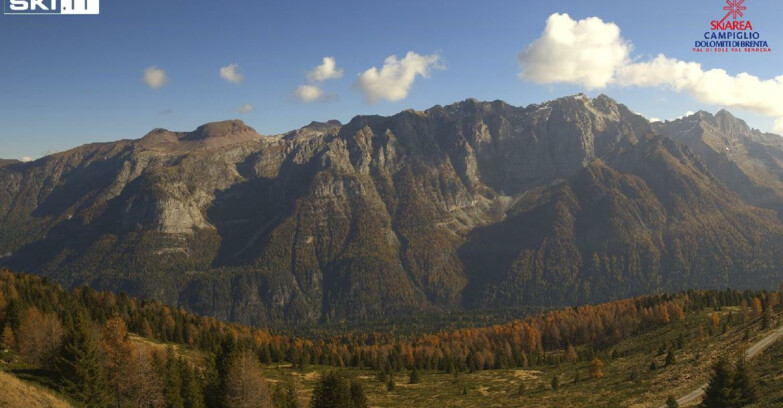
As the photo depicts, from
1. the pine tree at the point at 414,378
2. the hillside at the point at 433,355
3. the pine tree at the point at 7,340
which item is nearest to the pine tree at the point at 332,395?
the hillside at the point at 433,355

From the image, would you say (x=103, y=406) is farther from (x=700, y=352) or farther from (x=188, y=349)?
(x=700, y=352)

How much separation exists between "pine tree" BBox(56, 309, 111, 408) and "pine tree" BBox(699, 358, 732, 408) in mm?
67304

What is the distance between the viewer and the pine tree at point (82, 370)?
57.9 m

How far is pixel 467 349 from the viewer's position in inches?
6614

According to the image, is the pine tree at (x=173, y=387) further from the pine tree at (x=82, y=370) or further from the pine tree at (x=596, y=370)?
the pine tree at (x=596, y=370)

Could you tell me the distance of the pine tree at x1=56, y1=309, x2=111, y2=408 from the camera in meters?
57.9

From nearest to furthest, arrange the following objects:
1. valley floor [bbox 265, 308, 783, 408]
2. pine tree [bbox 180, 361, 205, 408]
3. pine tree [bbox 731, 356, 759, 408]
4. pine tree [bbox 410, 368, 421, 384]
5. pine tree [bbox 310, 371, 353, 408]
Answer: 1. pine tree [bbox 731, 356, 759, 408]
2. pine tree [bbox 310, 371, 353, 408]
3. pine tree [bbox 180, 361, 205, 408]
4. valley floor [bbox 265, 308, 783, 408]
5. pine tree [bbox 410, 368, 421, 384]

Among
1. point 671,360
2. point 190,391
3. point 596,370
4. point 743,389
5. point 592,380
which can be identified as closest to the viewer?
point 743,389

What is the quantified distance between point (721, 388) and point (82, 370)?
2743 inches

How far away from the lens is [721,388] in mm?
54469

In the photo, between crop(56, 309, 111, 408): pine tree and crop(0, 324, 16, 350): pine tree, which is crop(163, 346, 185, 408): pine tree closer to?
crop(56, 309, 111, 408): pine tree

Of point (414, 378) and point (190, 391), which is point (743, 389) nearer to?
point (190, 391)

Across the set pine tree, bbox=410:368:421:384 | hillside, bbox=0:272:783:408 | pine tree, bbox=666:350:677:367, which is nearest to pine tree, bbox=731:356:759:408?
hillside, bbox=0:272:783:408

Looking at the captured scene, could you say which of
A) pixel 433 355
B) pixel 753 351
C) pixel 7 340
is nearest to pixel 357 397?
pixel 7 340
